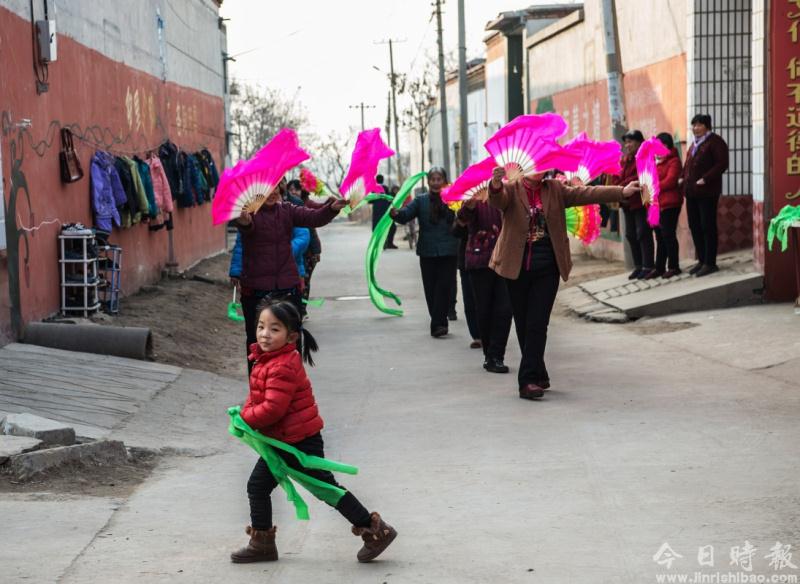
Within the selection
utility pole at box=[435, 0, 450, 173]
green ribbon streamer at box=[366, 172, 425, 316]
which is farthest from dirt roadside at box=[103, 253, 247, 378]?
utility pole at box=[435, 0, 450, 173]

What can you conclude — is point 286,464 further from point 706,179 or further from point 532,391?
point 706,179

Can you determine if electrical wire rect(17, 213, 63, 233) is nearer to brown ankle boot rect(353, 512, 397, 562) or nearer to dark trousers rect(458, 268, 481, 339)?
dark trousers rect(458, 268, 481, 339)

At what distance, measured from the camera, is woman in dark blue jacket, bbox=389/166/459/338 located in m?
14.1

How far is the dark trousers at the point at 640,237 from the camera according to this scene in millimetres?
17094

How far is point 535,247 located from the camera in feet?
32.6

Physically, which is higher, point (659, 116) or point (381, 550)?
point (659, 116)

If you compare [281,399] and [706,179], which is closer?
[281,399]

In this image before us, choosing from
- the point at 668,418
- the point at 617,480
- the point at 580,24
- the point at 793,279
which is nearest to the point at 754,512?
the point at 617,480

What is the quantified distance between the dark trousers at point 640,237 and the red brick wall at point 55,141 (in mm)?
7057

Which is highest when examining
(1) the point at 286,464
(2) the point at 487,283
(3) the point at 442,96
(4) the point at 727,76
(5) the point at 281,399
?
(3) the point at 442,96

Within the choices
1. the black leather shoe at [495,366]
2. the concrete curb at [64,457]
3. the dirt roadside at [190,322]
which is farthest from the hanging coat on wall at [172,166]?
the concrete curb at [64,457]

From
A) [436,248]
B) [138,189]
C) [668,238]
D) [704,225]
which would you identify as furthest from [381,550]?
[138,189]

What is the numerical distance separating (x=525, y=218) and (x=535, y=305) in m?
0.71

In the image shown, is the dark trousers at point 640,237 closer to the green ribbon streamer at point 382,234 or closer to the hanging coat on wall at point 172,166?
the green ribbon streamer at point 382,234
